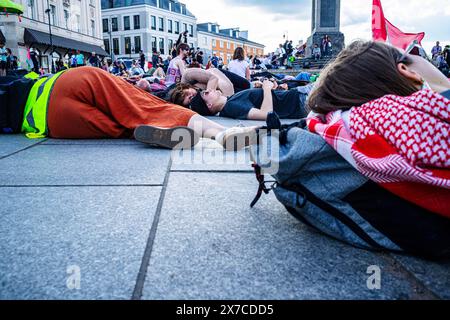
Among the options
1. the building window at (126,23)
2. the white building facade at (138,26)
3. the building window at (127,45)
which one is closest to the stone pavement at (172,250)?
the white building facade at (138,26)

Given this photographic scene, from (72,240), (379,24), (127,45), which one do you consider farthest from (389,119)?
(127,45)

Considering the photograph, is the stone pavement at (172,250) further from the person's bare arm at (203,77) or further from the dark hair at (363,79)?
the person's bare arm at (203,77)

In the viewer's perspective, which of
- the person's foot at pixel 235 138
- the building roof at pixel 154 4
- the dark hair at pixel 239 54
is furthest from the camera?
the building roof at pixel 154 4

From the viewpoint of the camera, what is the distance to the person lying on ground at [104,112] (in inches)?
112

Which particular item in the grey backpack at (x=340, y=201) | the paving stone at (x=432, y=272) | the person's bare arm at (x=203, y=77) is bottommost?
the paving stone at (x=432, y=272)

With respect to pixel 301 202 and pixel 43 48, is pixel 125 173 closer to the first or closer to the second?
pixel 301 202

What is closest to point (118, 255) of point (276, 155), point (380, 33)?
point (276, 155)

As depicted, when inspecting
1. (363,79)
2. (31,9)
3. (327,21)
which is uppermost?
(31,9)

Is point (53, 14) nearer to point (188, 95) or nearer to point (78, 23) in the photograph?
point (78, 23)

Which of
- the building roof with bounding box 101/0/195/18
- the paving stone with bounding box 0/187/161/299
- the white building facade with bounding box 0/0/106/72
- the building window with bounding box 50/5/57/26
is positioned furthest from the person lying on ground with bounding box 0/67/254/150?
the building roof with bounding box 101/0/195/18

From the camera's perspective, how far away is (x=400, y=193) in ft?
3.44

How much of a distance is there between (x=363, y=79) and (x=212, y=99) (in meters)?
3.67

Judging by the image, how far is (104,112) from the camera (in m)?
3.14

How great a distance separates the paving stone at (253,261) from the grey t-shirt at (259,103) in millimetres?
3403
